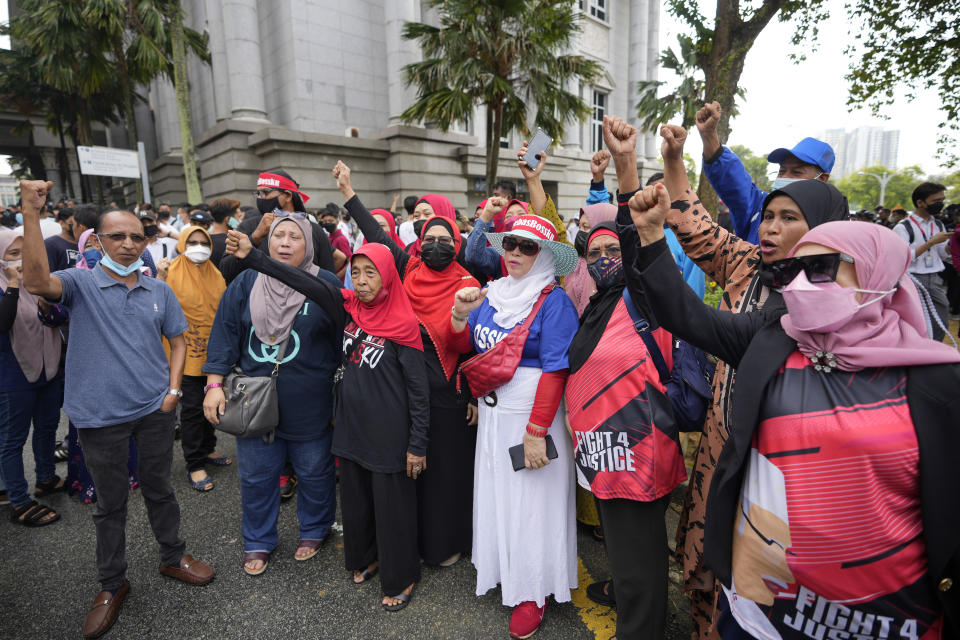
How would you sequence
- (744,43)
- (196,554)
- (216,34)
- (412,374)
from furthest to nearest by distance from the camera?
(216,34) < (744,43) < (196,554) < (412,374)

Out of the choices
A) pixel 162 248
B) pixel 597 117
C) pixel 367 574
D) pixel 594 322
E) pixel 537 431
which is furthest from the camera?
pixel 597 117

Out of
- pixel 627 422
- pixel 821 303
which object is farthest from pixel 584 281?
pixel 821 303

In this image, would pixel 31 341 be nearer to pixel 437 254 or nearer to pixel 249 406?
pixel 249 406

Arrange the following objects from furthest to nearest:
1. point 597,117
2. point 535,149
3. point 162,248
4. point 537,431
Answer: point 597,117
point 162,248
point 535,149
point 537,431

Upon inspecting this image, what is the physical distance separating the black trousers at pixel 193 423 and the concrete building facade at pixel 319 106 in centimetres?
920

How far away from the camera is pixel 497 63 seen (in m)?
9.47

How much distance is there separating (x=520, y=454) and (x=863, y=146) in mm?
180993

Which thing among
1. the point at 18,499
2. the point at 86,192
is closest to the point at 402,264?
the point at 18,499

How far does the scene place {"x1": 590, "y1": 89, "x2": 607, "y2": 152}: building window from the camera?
2085 cm

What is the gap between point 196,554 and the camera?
10.4 ft

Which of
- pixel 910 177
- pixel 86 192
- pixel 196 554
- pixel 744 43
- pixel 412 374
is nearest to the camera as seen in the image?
pixel 412 374

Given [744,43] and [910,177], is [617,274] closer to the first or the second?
[744,43]

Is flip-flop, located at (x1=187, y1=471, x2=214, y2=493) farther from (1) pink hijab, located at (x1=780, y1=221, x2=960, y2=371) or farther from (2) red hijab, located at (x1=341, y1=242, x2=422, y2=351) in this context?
(1) pink hijab, located at (x1=780, y1=221, x2=960, y2=371)

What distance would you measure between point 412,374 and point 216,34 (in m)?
14.2
